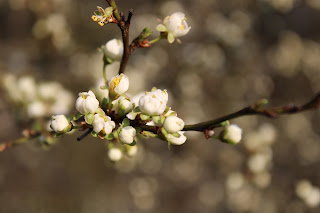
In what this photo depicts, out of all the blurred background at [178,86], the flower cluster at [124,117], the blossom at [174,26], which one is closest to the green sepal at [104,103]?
the flower cluster at [124,117]

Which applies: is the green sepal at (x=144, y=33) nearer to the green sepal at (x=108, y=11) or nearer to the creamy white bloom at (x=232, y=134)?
the green sepal at (x=108, y=11)

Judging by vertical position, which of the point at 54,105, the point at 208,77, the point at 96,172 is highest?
the point at 54,105

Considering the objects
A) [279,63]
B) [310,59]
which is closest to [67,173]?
[279,63]

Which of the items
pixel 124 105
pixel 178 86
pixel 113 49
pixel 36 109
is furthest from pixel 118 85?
pixel 178 86

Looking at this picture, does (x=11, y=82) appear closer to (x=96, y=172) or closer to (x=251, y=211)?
(x=96, y=172)

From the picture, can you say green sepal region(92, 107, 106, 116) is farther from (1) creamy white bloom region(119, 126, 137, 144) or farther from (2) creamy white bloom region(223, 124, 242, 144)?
(2) creamy white bloom region(223, 124, 242, 144)

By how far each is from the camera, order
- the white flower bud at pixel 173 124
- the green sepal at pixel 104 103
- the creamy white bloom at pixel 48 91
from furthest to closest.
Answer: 1. the creamy white bloom at pixel 48 91
2. the green sepal at pixel 104 103
3. the white flower bud at pixel 173 124

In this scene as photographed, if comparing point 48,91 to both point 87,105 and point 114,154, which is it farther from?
point 87,105
